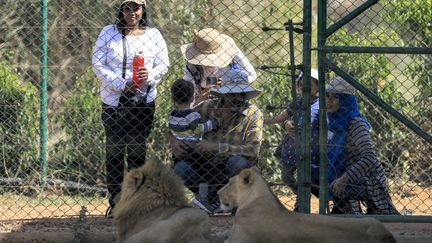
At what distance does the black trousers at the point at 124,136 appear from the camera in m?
7.71

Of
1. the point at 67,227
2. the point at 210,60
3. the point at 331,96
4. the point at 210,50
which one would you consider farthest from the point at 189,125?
the point at 67,227

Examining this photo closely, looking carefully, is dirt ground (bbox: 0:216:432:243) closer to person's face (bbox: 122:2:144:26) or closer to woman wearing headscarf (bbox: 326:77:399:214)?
woman wearing headscarf (bbox: 326:77:399:214)

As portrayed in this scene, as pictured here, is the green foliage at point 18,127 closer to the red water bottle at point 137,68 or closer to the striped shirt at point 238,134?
the red water bottle at point 137,68

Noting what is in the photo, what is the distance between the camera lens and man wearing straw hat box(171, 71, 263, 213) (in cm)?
763

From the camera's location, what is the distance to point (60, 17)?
32.8ft

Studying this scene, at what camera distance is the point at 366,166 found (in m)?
7.26

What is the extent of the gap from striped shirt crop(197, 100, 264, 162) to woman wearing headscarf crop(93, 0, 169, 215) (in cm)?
49

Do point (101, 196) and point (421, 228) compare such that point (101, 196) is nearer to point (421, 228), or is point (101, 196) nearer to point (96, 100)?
point (96, 100)

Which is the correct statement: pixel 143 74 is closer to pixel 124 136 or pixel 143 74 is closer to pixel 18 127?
pixel 124 136

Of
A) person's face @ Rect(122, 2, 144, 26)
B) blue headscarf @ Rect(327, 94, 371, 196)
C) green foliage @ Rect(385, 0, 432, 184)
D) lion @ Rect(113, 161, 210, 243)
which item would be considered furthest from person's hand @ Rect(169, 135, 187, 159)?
green foliage @ Rect(385, 0, 432, 184)

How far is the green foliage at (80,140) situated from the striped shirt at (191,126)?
5.60ft

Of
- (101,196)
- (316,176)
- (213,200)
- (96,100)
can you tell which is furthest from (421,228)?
(96,100)

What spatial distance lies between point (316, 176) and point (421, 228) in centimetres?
85

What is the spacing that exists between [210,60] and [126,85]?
90 cm
